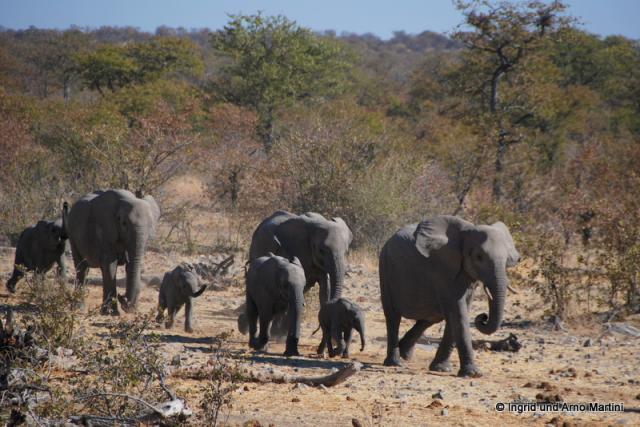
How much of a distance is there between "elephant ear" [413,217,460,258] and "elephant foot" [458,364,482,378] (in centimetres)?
145

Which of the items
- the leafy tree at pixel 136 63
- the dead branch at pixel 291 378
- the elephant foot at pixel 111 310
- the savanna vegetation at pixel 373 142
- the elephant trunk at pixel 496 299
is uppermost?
the leafy tree at pixel 136 63

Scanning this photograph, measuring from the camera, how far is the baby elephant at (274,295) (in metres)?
12.5

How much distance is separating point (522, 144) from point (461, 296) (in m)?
19.2

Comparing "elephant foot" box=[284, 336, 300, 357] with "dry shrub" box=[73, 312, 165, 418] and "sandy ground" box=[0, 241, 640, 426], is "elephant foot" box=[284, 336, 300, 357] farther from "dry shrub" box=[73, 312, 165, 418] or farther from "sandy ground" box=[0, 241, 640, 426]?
"dry shrub" box=[73, 312, 165, 418]

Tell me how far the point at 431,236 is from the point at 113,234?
5.94 metres

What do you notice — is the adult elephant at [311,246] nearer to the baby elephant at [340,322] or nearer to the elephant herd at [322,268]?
the elephant herd at [322,268]

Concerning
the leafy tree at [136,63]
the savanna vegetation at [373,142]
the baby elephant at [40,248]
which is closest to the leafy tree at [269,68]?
the savanna vegetation at [373,142]

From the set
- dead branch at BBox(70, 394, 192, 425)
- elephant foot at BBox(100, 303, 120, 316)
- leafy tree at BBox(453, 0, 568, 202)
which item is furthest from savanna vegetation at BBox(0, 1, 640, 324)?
dead branch at BBox(70, 394, 192, 425)

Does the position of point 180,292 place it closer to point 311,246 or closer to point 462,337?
point 311,246

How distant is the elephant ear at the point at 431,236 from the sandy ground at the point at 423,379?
156 cm

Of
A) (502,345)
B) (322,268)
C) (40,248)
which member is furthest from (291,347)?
(40,248)

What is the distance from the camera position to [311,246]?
14.2 m

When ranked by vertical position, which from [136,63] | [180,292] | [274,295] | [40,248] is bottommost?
[180,292]

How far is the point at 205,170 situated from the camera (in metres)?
30.7
